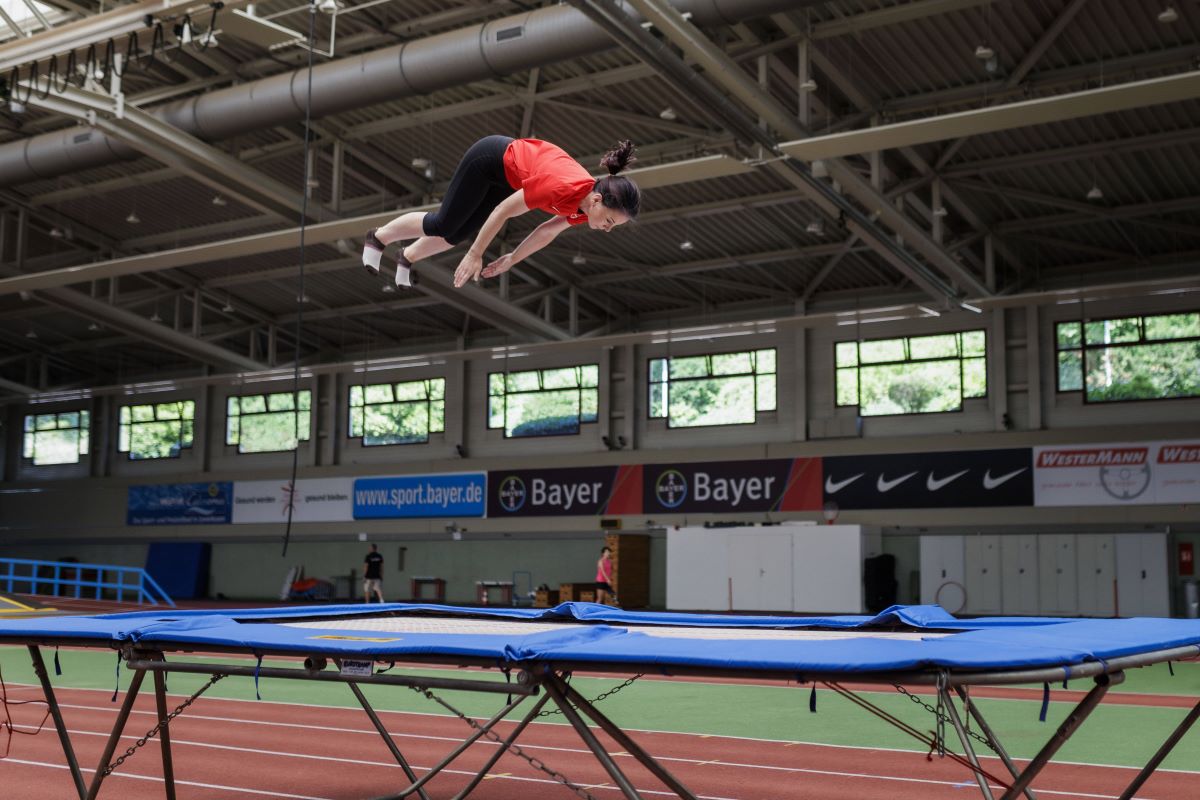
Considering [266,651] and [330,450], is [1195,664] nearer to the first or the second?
[266,651]

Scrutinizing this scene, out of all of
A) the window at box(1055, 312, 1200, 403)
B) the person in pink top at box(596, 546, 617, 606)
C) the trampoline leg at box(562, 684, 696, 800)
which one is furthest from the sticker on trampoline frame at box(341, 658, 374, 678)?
the window at box(1055, 312, 1200, 403)

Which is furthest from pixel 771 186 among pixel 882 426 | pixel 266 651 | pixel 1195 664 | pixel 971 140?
pixel 266 651

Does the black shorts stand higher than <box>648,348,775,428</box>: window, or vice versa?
<box>648,348,775,428</box>: window

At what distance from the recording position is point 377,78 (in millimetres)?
14383

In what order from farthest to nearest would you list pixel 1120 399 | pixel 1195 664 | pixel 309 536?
pixel 309 536
pixel 1120 399
pixel 1195 664

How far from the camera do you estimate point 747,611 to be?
22.0 metres

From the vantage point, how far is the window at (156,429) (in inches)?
1211

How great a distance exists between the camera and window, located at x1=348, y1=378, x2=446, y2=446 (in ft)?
89.3

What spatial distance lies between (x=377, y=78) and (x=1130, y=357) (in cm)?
1383

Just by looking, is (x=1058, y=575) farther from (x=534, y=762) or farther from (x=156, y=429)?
(x=156, y=429)

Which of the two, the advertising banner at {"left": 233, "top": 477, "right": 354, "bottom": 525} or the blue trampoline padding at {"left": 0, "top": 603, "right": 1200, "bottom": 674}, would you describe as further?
the advertising banner at {"left": 233, "top": 477, "right": 354, "bottom": 525}

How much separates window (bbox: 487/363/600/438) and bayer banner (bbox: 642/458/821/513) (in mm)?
2292

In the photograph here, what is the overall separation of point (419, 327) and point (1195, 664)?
1855 cm

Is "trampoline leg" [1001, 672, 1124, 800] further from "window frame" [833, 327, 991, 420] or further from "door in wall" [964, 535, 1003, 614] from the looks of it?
"window frame" [833, 327, 991, 420]
